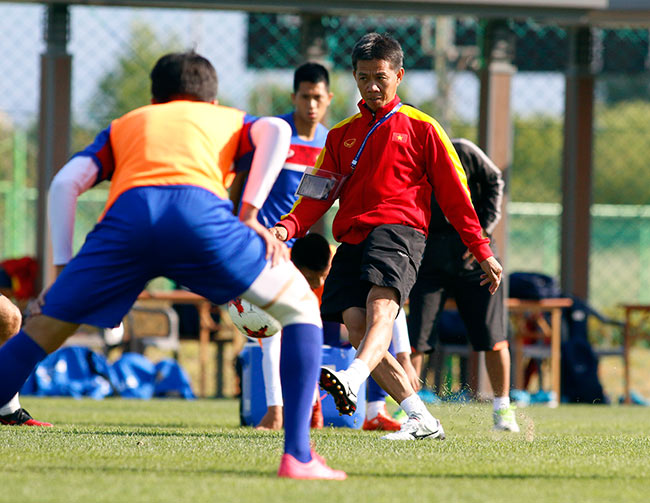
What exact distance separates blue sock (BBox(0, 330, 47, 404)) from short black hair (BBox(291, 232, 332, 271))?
253 centimetres

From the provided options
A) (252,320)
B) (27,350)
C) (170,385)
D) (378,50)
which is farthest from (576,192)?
(27,350)

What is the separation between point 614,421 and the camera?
7555 millimetres

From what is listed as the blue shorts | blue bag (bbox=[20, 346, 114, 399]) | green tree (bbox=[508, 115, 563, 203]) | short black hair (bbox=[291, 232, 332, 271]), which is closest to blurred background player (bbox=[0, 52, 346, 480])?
the blue shorts

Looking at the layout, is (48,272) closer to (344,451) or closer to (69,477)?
(344,451)

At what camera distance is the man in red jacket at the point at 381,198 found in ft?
16.2

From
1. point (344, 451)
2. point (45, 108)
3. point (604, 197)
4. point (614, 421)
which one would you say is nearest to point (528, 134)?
point (604, 197)

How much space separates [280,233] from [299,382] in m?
1.31

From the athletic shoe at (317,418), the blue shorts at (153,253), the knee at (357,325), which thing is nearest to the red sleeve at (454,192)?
the knee at (357,325)

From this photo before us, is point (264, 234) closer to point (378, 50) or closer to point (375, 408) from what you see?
point (378, 50)

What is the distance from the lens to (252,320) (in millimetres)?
5422

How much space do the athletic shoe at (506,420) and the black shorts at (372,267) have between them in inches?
51.8

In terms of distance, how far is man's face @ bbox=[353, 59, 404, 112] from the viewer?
4992 millimetres

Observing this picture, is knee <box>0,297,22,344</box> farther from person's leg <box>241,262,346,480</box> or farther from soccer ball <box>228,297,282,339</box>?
person's leg <box>241,262,346,480</box>

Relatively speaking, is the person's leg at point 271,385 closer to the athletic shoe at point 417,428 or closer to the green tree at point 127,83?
the athletic shoe at point 417,428
